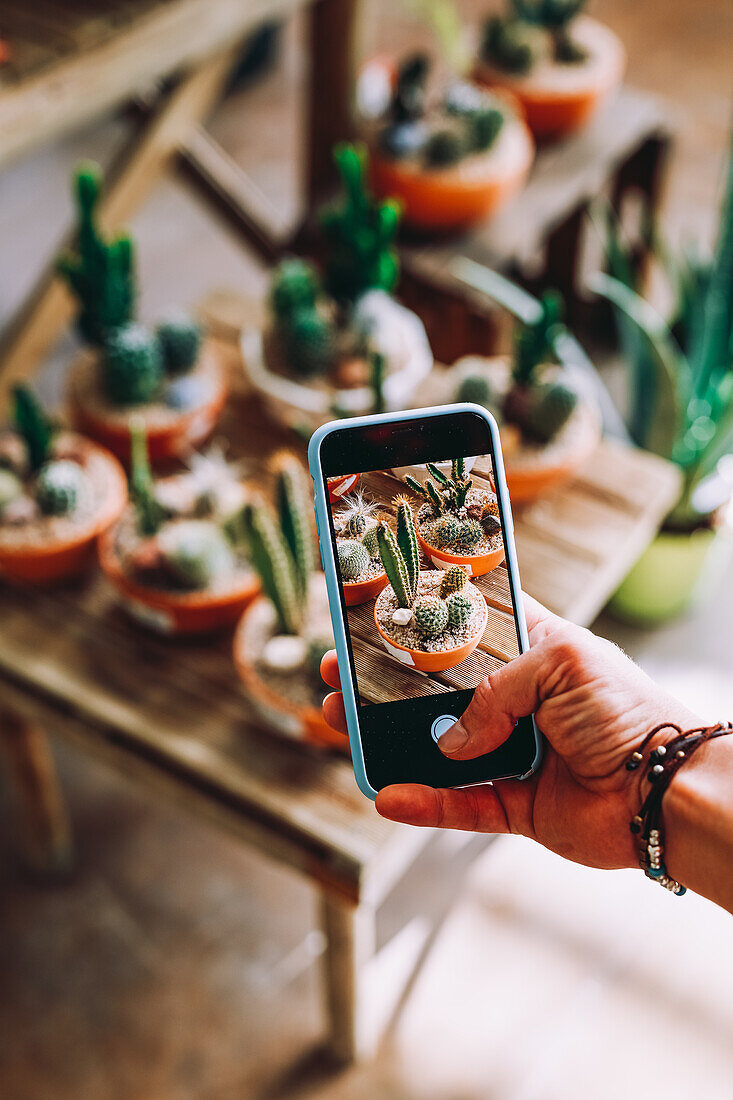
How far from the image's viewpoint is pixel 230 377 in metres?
1.66

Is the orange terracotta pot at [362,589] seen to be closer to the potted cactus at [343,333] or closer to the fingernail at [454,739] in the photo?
the fingernail at [454,739]

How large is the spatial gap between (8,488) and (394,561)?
2.77ft

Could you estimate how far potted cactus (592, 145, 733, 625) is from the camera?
1.68 metres

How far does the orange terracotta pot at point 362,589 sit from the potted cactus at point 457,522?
0.03 m

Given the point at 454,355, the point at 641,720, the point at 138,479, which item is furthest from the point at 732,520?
the point at 641,720

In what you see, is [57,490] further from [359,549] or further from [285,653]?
[359,549]

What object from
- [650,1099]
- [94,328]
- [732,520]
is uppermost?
[94,328]

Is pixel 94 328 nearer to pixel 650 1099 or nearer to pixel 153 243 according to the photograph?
pixel 650 1099

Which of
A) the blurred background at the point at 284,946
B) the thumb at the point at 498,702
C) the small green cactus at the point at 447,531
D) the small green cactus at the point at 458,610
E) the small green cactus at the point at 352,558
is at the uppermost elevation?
the small green cactus at the point at 447,531

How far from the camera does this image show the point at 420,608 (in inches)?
25.0

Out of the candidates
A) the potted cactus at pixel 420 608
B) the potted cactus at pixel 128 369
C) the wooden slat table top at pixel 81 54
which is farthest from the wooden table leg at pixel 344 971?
the wooden slat table top at pixel 81 54

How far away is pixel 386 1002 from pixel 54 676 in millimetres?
675

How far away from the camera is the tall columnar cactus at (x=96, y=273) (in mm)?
1349

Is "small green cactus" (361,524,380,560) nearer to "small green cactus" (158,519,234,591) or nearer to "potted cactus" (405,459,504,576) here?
"potted cactus" (405,459,504,576)
